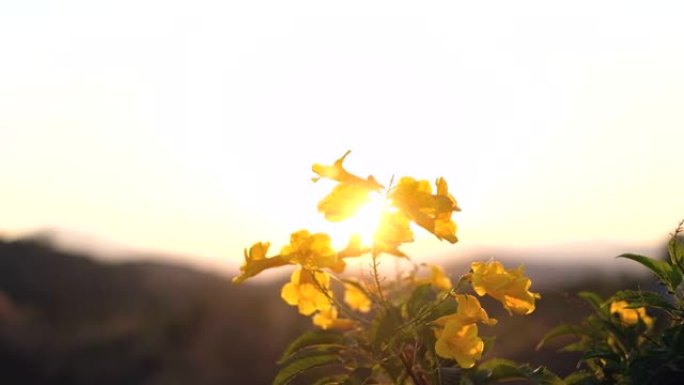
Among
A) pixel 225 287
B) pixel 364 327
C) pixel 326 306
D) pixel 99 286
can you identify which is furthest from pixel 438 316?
pixel 99 286

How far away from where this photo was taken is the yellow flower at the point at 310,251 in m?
2.31

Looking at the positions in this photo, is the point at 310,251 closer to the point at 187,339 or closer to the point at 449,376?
the point at 449,376

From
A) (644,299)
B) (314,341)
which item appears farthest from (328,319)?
(644,299)

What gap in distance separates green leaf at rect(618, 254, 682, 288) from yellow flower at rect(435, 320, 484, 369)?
510 mm

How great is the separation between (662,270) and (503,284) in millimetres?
495

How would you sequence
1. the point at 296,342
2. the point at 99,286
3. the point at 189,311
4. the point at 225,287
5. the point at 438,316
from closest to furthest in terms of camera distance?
the point at 438,316 → the point at 296,342 → the point at 189,311 → the point at 225,287 → the point at 99,286

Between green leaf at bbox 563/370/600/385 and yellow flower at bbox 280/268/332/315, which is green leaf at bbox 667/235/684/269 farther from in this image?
yellow flower at bbox 280/268/332/315

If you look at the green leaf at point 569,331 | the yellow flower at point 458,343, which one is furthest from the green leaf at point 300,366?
the green leaf at point 569,331

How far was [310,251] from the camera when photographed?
2.31 metres

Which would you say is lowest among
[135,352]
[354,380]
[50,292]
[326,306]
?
[354,380]

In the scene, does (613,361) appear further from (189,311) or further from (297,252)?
(189,311)

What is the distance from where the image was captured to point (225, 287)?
656 inches

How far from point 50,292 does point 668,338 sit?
21.3 m

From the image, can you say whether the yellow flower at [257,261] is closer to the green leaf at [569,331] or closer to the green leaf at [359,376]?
the green leaf at [359,376]
